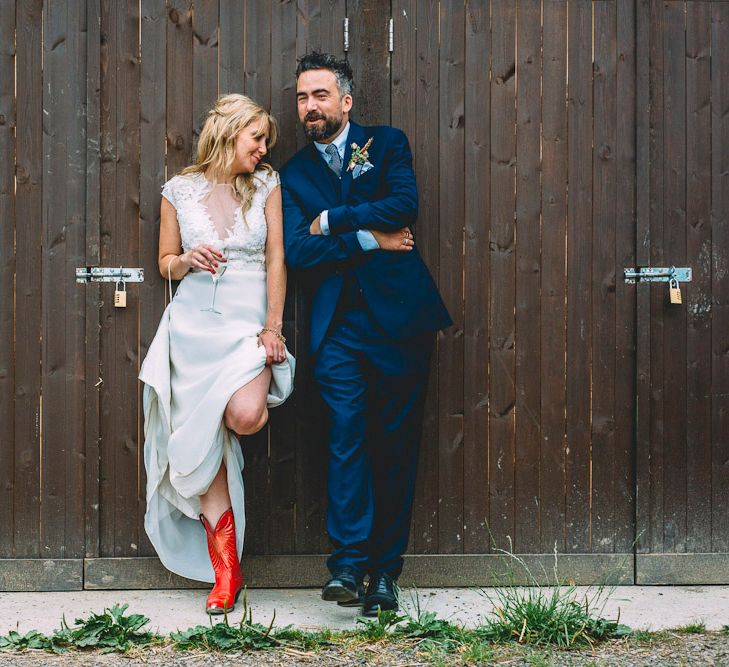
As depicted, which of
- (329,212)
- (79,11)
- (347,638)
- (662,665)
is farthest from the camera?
(79,11)

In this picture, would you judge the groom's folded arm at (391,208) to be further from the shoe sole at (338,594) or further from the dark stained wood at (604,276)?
the shoe sole at (338,594)

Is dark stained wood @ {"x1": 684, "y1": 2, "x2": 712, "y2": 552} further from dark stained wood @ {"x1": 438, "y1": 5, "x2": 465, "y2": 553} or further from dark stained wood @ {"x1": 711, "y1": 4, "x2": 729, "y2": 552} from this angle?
dark stained wood @ {"x1": 438, "y1": 5, "x2": 465, "y2": 553}

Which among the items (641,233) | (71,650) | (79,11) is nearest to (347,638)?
(71,650)

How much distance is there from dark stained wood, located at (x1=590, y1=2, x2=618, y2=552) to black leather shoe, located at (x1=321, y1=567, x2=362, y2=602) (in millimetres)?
1221

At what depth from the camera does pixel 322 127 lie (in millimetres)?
3916

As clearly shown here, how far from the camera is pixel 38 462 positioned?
414 centimetres

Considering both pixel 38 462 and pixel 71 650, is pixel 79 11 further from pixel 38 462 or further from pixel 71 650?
pixel 71 650

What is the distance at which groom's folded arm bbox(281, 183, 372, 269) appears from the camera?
3.86 m

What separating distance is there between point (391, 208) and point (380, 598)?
1.47 m

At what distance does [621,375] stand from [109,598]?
2.33 metres

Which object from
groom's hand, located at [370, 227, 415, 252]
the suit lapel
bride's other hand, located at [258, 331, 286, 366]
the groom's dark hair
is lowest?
bride's other hand, located at [258, 331, 286, 366]

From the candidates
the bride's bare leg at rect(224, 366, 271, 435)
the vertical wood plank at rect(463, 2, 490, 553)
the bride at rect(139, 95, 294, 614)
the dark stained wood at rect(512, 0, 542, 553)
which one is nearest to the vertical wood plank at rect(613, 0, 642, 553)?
the dark stained wood at rect(512, 0, 542, 553)

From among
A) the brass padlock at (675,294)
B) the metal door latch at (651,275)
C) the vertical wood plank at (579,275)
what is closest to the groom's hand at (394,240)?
the vertical wood plank at (579,275)

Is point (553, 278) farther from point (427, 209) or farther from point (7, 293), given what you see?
point (7, 293)
